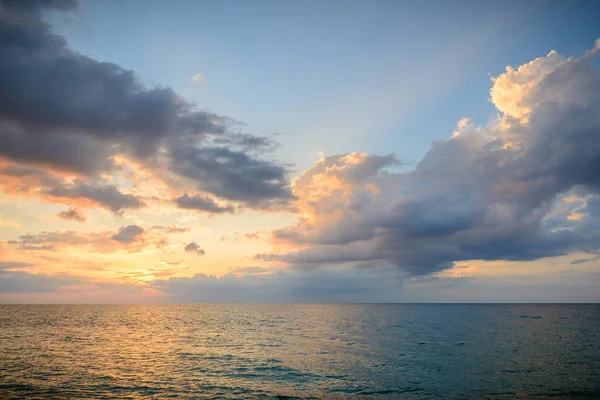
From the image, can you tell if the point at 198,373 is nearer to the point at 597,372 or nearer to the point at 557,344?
the point at 597,372

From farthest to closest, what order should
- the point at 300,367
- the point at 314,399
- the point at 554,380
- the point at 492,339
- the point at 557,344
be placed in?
the point at 492,339 → the point at 557,344 → the point at 300,367 → the point at 554,380 → the point at 314,399

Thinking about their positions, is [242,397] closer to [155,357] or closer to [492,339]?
[155,357]

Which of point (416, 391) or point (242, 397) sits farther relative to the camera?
point (416, 391)

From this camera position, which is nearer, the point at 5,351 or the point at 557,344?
the point at 5,351

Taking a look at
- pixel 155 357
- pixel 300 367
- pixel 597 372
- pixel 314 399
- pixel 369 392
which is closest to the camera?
pixel 314 399

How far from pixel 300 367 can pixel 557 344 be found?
54903 mm

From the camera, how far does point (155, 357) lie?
54.3 metres

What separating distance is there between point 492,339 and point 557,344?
39.8 ft

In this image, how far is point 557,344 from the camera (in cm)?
6912

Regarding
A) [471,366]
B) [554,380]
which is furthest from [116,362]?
[554,380]

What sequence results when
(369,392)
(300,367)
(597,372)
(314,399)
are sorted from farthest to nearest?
1. (300,367)
2. (597,372)
3. (369,392)
4. (314,399)

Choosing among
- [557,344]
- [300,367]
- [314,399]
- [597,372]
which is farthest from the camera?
[557,344]

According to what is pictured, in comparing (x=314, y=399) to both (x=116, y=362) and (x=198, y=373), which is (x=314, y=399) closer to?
(x=198, y=373)

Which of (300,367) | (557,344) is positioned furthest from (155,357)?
(557,344)
